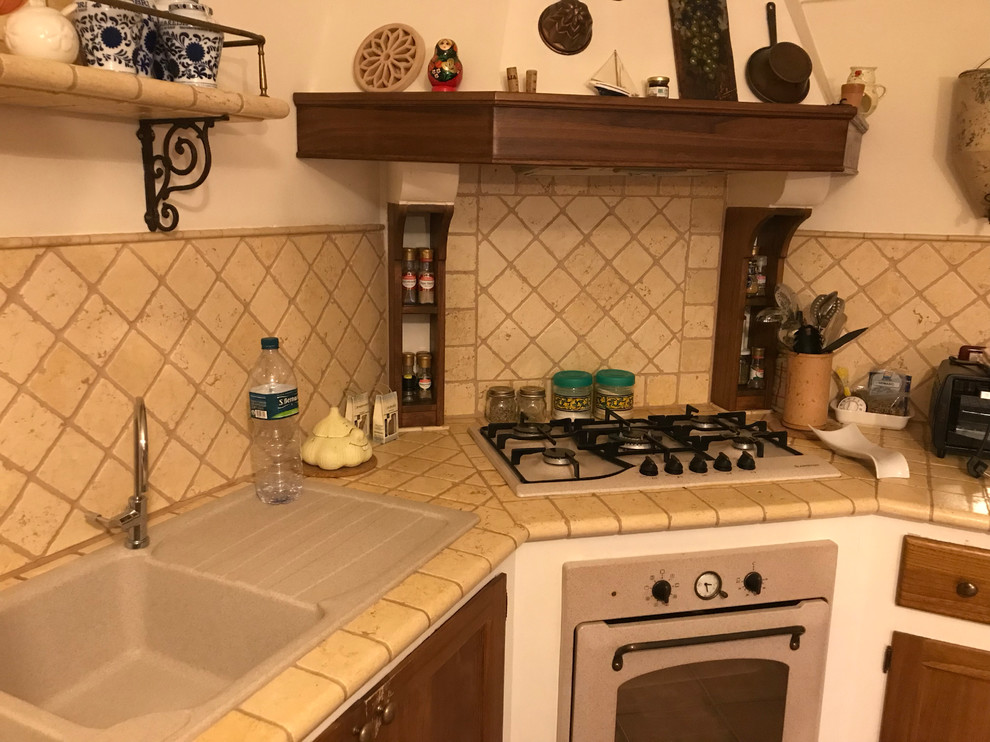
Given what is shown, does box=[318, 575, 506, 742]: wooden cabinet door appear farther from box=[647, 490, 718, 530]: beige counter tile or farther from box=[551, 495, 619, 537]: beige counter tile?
box=[647, 490, 718, 530]: beige counter tile

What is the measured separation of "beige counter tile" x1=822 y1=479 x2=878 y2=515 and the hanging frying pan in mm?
Answer: 861

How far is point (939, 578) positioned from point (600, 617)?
0.70 meters

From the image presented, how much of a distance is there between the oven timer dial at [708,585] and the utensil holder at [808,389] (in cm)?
66

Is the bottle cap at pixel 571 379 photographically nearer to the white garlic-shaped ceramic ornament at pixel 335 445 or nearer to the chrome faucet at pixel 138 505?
the white garlic-shaped ceramic ornament at pixel 335 445

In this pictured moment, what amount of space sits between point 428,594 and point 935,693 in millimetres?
1147

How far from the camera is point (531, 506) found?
1.49m

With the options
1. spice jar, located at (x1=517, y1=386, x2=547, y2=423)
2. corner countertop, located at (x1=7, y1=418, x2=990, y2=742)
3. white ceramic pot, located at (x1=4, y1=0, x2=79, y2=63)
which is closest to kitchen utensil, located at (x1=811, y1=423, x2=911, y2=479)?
corner countertop, located at (x1=7, y1=418, x2=990, y2=742)

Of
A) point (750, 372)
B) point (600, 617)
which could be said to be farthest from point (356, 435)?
point (750, 372)

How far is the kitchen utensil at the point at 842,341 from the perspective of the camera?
1.93 metres

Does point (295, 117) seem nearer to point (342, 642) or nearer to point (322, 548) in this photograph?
point (322, 548)

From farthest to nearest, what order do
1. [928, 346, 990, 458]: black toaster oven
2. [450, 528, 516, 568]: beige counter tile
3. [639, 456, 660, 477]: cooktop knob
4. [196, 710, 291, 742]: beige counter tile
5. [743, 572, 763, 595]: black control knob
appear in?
[928, 346, 990, 458]: black toaster oven < [639, 456, 660, 477]: cooktop knob < [743, 572, 763, 595]: black control knob < [450, 528, 516, 568]: beige counter tile < [196, 710, 291, 742]: beige counter tile

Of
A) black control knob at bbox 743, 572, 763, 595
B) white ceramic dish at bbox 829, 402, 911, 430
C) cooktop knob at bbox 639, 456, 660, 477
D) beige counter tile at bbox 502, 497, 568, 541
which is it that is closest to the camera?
beige counter tile at bbox 502, 497, 568, 541

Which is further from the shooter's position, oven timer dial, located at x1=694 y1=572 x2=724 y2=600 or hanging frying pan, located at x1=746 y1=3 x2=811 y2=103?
hanging frying pan, located at x1=746 y1=3 x2=811 y2=103

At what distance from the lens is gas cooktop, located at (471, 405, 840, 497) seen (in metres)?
1.60
